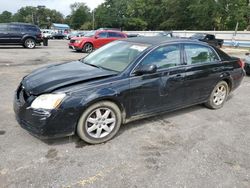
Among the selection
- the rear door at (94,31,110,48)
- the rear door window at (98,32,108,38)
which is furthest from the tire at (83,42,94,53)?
the rear door window at (98,32,108,38)

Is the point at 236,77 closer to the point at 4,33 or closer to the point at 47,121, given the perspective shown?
the point at 47,121

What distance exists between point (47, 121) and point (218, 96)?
149 inches

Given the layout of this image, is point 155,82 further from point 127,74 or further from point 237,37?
point 237,37

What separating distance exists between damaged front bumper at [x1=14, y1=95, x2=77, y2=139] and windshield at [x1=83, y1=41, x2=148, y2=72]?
3.78 feet

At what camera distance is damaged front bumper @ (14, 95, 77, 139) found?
3.41 m

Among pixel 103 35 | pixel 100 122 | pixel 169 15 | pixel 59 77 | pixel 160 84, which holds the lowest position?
pixel 100 122

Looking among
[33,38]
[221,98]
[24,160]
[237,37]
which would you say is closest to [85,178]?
[24,160]

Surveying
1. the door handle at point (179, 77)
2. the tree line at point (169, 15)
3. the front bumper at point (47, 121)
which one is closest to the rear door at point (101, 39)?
the door handle at point (179, 77)

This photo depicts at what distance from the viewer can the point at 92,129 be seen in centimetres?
380

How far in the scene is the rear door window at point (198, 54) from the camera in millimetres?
4852

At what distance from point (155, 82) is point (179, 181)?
1.72m

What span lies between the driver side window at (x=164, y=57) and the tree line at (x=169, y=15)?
46671 millimetres

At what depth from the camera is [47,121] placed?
3410 millimetres

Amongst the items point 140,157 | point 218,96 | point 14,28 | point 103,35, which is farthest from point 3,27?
point 140,157
